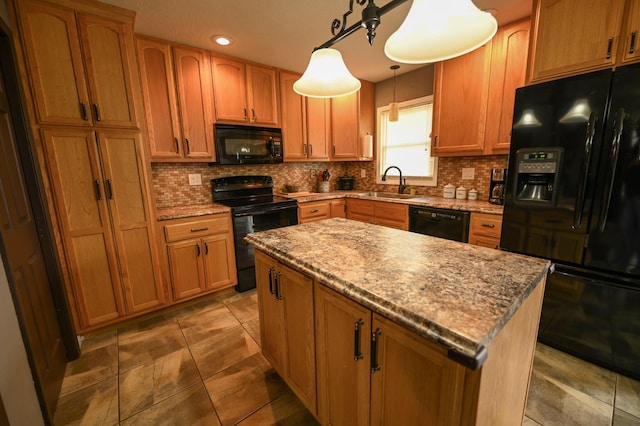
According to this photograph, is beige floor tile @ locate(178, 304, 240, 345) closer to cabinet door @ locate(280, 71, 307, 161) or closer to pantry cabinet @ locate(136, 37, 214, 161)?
pantry cabinet @ locate(136, 37, 214, 161)

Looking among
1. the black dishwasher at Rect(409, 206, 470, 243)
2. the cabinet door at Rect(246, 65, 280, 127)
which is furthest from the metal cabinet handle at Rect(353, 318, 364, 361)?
the cabinet door at Rect(246, 65, 280, 127)

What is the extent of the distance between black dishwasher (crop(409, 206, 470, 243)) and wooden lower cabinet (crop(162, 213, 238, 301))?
1973 millimetres

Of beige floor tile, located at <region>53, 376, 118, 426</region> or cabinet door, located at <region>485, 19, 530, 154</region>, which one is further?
cabinet door, located at <region>485, 19, 530, 154</region>

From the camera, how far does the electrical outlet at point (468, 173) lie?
2887 mm

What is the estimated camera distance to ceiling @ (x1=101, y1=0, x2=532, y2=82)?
194cm

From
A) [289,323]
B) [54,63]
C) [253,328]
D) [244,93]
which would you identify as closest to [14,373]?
[289,323]

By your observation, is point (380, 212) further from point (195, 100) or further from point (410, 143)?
point (195, 100)

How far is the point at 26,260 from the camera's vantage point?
1464 millimetres

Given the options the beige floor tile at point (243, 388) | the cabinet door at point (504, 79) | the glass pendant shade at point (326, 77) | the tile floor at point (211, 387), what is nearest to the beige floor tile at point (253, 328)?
the tile floor at point (211, 387)

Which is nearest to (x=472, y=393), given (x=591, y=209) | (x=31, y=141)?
(x=591, y=209)

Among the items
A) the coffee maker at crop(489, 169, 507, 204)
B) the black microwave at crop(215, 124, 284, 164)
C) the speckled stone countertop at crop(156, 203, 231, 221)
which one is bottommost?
the speckled stone countertop at crop(156, 203, 231, 221)

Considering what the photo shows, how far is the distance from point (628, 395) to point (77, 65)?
13.3 feet

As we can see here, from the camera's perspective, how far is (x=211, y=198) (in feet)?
10.1

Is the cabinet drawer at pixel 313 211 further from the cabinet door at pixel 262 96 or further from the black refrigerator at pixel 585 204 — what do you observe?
the black refrigerator at pixel 585 204
